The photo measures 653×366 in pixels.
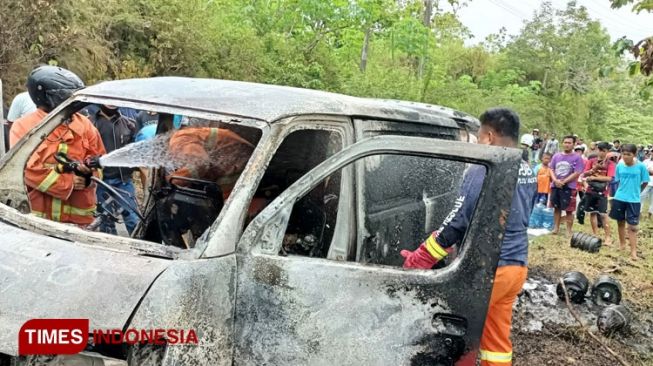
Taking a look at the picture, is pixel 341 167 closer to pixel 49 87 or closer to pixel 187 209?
pixel 187 209

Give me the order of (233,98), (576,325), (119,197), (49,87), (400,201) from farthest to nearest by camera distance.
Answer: (576,325)
(49,87)
(400,201)
(119,197)
(233,98)

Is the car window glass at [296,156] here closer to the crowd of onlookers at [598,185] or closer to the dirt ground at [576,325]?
the dirt ground at [576,325]

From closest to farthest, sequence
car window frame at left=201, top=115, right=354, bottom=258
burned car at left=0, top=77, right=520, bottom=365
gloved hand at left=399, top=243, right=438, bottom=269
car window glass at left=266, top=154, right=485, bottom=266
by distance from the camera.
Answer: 1. burned car at left=0, top=77, right=520, bottom=365
2. car window frame at left=201, top=115, right=354, bottom=258
3. gloved hand at left=399, top=243, right=438, bottom=269
4. car window glass at left=266, top=154, right=485, bottom=266

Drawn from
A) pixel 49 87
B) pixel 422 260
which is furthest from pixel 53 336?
pixel 49 87

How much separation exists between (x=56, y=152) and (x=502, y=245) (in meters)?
2.49

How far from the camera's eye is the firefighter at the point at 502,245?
8.41 feet

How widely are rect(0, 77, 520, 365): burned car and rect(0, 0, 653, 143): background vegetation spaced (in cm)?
331

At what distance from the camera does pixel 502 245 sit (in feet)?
8.64

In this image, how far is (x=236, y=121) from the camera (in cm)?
239

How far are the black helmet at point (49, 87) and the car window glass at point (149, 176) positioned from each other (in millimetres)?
203

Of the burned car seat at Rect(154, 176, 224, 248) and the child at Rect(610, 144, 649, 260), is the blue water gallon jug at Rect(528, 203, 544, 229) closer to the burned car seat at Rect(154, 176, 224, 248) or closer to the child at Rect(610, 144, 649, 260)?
the child at Rect(610, 144, 649, 260)

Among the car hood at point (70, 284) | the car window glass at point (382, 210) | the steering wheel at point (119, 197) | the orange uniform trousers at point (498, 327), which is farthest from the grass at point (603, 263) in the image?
the car hood at point (70, 284)

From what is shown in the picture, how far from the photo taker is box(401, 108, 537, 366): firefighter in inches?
101

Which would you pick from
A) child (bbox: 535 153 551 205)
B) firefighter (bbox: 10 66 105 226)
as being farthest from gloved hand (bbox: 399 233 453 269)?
child (bbox: 535 153 551 205)
